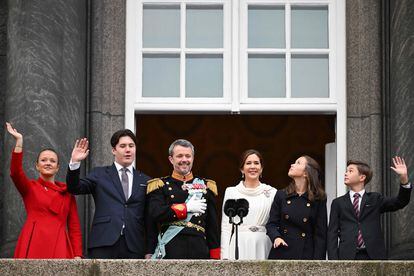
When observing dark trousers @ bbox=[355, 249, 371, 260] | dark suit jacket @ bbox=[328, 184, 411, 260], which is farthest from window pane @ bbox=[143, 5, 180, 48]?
dark trousers @ bbox=[355, 249, 371, 260]

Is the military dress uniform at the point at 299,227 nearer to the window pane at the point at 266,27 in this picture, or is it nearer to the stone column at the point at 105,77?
the stone column at the point at 105,77

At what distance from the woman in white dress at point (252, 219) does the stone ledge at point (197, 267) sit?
1.79m

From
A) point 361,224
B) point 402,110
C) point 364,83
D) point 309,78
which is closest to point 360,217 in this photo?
point 361,224

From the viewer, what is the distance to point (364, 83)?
14.4m

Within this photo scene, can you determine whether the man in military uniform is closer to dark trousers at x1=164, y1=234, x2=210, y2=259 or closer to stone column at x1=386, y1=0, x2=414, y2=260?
dark trousers at x1=164, y1=234, x2=210, y2=259

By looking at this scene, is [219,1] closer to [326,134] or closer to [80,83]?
[80,83]

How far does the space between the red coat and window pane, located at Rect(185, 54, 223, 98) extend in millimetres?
3088

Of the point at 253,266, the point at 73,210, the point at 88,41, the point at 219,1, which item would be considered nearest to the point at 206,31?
the point at 219,1

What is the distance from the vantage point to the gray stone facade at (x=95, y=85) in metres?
13.5

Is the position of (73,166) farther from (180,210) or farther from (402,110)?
(402,110)

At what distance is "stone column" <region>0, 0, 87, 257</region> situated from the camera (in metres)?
13.4

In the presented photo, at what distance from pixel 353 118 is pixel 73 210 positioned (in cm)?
384

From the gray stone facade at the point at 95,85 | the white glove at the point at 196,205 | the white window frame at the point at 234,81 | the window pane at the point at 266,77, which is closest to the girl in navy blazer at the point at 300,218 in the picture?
the white glove at the point at 196,205

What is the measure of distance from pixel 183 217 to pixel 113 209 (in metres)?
0.66
